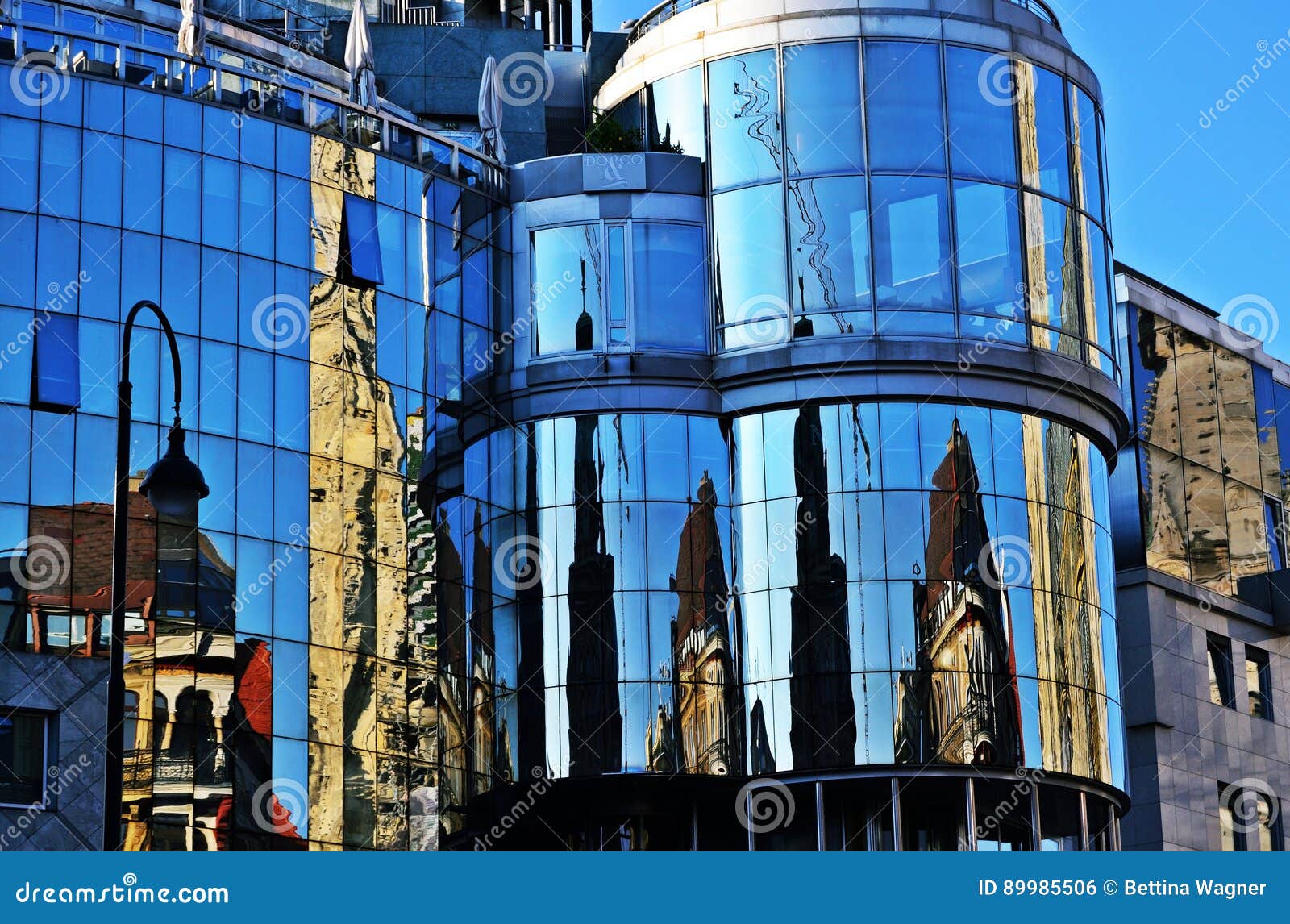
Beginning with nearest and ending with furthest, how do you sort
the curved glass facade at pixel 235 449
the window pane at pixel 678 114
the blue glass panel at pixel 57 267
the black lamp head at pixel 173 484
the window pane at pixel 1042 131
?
the black lamp head at pixel 173 484, the curved glass facade at pixel 235 449, the blue glass panel at pixel 57 267, the window pane at pixel 1042 131, the window pane at pixel 678 114

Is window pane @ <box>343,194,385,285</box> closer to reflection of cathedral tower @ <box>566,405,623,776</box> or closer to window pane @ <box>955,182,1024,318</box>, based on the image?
reflection of cathedral tower @ <box>566,405,623,776</box>

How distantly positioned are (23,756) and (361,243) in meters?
11.4

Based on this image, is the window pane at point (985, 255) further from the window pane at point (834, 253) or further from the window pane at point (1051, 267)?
the window pane at point (834, 253)

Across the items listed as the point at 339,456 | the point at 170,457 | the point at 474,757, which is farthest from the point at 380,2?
the point at 170,457

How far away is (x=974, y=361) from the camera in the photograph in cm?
3875

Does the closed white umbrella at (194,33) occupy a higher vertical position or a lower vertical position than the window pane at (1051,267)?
higher

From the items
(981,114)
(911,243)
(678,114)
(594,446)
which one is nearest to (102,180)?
(594,446)

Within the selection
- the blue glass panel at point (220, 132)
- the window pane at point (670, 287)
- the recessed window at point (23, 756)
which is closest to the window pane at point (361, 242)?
the blue glass panel at point (220, 132)

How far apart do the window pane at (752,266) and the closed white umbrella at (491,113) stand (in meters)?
5.05

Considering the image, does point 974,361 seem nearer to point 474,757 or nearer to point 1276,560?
point 474,757

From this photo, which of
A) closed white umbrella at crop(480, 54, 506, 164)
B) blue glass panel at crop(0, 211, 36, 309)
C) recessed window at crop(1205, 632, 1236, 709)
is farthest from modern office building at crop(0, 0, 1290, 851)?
recessed window at crop(1205, 632, 1236, 709)

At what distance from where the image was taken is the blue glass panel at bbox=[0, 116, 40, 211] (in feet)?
118

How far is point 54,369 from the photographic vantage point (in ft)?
116

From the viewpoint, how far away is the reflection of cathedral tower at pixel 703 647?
37719 millimetres
